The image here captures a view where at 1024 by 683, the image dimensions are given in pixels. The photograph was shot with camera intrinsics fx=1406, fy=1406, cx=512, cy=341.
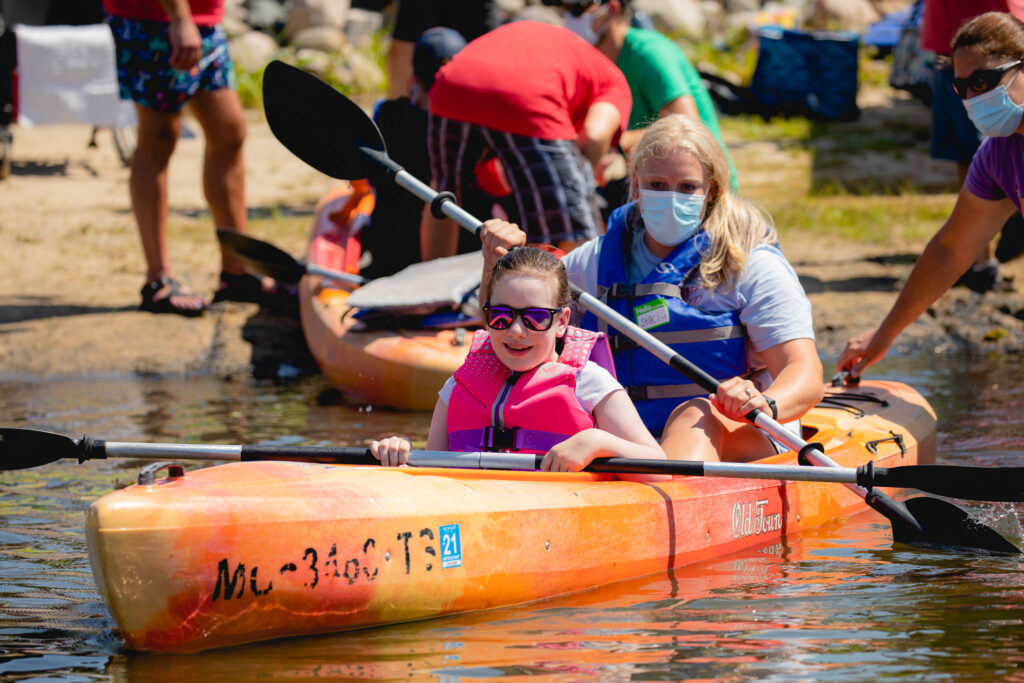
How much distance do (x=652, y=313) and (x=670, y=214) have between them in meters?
0.31

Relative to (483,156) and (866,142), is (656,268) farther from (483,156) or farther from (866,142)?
(866,142)

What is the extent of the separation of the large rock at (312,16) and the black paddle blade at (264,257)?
832 cm

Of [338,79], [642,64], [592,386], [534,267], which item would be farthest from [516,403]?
A: [338,79]

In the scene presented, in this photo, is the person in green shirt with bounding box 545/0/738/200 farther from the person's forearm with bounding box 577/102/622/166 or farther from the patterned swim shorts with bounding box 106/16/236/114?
the patterned swim shorts with bounding box 106/16/236/114

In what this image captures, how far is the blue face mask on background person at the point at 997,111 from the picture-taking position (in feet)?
13.8

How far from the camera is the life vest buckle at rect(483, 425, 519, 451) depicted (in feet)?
12.3

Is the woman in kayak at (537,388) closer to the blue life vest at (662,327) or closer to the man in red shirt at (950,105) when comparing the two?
the blue life vest at (662,327)

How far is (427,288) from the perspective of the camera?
6.36 m

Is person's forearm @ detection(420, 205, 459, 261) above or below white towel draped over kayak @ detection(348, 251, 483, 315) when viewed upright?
above

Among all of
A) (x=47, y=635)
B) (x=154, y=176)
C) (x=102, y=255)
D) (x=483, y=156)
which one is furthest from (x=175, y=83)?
(x=47, y=635)

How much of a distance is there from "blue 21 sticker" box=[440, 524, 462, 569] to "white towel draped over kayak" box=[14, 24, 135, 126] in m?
7.17

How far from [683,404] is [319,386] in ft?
10.8

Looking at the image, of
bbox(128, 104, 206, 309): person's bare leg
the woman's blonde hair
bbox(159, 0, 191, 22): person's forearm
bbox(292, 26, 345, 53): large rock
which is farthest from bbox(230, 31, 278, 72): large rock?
the woman's blonde hair

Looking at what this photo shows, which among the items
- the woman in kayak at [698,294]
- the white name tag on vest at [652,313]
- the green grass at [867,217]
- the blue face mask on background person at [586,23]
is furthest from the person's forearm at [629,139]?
the green grass at [867,217]
